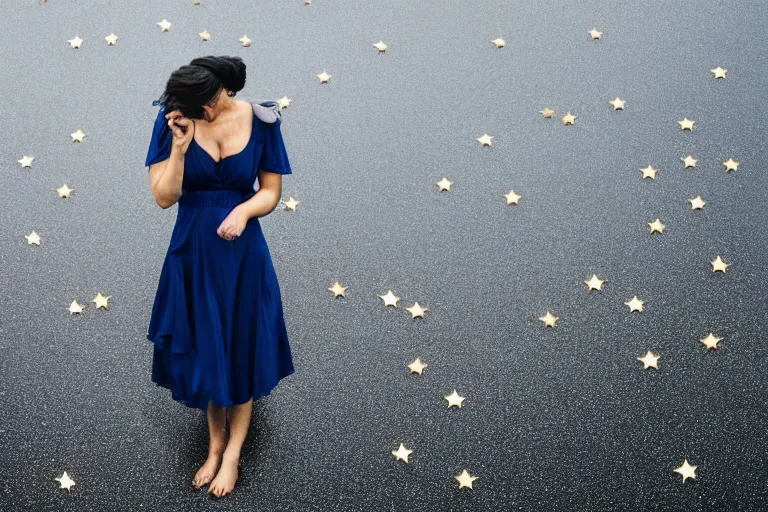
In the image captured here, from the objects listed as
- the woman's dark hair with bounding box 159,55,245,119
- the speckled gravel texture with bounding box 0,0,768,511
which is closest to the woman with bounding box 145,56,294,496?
the woman's dark hair with bounding box 159,55,245,119

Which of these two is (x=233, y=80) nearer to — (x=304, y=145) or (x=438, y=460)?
(x=438, y=460)

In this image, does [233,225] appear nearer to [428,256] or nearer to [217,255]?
[217,255]

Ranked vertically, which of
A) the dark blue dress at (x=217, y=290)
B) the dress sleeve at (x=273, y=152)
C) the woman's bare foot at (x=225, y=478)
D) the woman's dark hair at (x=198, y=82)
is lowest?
the woman's bare foot at (x=225, y=478)

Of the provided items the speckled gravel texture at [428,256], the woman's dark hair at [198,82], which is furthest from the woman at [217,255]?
the speckled gravel texture at [428,256]

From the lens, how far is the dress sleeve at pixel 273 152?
154 inches

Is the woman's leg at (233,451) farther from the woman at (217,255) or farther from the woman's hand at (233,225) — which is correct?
the woman's hand at (233,225)

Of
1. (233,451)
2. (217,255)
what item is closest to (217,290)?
(217,255)

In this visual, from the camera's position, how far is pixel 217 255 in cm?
401

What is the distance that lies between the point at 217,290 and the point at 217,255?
17 cm

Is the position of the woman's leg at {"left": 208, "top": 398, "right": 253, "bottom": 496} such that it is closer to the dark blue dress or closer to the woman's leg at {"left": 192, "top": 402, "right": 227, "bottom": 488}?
the woman's leg at {"left": 192, "top": 402, "right": 227, "bottom": 488}

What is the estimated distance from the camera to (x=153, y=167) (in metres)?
3.85

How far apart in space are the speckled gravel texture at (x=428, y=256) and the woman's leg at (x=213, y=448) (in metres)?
0.08

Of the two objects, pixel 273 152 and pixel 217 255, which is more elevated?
pixel 273 152

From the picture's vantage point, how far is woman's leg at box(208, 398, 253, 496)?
14.7ft
